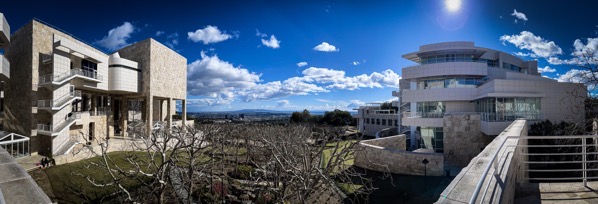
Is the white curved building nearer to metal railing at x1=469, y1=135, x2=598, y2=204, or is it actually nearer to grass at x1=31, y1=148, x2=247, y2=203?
metal railing at x1=469, y1=135, x2=598, y2=204

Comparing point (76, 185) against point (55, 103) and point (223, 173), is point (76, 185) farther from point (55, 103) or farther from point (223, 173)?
point (55, 103)

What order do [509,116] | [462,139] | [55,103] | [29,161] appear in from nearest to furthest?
[462,139]
[29,161]
[509,116]
[55,103]

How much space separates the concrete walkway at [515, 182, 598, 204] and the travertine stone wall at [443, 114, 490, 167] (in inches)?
562

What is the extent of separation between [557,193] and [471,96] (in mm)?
21794

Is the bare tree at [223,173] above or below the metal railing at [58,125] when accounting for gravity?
below

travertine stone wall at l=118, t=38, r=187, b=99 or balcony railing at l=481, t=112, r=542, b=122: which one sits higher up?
travertine stone wall at l=118, t=38, r=187, b=99

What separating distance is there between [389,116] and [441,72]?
671 inches

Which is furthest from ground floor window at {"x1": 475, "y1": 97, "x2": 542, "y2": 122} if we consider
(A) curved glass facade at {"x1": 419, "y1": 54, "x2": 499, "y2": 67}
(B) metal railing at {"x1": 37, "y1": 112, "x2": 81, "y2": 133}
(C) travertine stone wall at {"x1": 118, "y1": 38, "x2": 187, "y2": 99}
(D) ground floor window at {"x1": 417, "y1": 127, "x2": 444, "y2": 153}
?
(B) metal railing at {"x1": 37, "y1": 112, "x2": 81, "y2": 133}

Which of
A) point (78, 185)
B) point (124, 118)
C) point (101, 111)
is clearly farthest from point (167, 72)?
point (78, 185)

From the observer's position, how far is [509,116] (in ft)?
64.3

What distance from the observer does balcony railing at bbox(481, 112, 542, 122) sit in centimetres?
1916

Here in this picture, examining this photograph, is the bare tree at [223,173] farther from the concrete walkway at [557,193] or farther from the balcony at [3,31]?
the balcony at [3,31]

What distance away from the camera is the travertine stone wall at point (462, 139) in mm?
18656

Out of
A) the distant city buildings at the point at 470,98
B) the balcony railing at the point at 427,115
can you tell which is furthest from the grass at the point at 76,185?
the balcony railing at the point at 427,115
